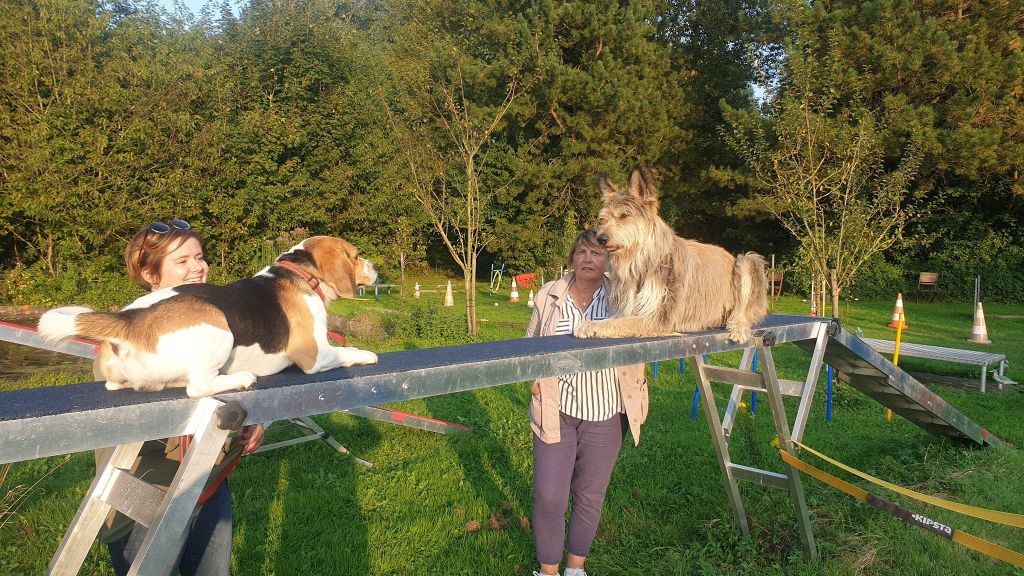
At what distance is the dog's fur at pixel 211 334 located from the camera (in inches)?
89.4

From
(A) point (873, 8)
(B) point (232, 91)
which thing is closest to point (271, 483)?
(B) point (232, 91)

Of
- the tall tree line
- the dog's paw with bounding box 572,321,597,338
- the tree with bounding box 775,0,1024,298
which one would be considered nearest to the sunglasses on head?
the dog's paw with bounding box 572,321,597,338

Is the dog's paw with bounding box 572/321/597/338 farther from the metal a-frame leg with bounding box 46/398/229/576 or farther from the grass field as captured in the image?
the metal a-frame leg with bounding box 46/398/229/576

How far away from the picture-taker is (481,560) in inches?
186

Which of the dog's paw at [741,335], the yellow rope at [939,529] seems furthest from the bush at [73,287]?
the yellow rope at [939,529]

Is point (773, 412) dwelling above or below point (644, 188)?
below

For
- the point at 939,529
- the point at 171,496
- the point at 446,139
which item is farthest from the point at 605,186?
the point at 446,139

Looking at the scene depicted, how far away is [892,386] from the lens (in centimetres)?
535

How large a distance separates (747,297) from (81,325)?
158 inches

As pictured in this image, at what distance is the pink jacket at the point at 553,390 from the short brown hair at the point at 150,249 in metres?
2.16

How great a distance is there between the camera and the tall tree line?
560 inches

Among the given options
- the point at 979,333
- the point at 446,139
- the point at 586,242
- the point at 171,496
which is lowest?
the point at 979,333

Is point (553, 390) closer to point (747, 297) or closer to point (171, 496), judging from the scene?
point (747, 297)

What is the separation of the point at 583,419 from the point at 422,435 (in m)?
3.87
